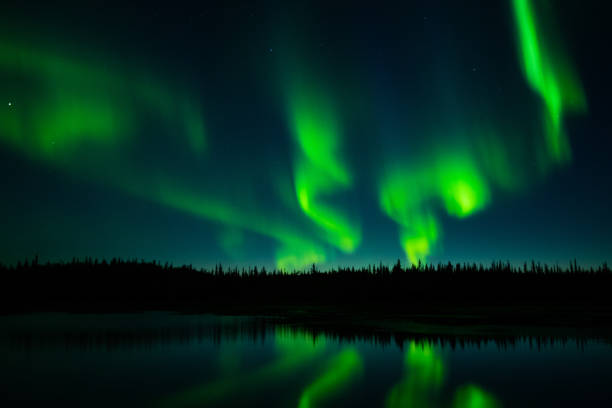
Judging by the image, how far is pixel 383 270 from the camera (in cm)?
14900

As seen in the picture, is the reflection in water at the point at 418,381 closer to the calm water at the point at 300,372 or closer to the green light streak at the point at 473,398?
the calm water at the point at 300,372

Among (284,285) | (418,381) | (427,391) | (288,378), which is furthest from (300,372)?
(284,285)

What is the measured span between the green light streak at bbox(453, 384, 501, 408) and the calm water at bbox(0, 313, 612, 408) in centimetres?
3

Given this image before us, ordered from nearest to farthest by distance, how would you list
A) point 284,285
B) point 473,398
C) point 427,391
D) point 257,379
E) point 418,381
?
point 473,398 → point 427,391 → point 418,381 → point 257,379 → point 284,285

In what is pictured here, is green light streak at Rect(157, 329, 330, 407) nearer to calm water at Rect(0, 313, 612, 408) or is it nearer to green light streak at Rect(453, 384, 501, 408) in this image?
calm water at Rect(0, 313, 612, 408)

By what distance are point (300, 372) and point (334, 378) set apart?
200cm

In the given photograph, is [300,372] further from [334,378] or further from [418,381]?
[418,381]

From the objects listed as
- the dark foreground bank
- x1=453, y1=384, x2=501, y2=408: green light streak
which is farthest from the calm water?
the dark foreground bank

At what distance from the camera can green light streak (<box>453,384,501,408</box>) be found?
577 inches

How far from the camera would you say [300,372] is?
2044 centimetres

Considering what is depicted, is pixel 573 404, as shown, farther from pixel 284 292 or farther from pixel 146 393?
pixel 284 292

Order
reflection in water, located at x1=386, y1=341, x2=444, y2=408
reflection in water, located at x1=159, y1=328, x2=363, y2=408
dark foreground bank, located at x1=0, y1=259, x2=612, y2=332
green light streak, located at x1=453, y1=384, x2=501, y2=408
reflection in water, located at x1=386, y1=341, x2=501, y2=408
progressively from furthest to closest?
dark foreground bank, located at x1=0, y1=259, x2=612, y2=332 < reflection in water, located at x1=159, y1=328, x2=363, y2=408 < reflection in water, located at x1=386, y1=341, x2=444, y2=408 < reflection in water, located at x1=386, y1=341, x2=501, y2=408 < green light streak, located at x1=453, y1=384, x2=501, y2=408

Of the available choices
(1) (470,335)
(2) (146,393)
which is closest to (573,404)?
(2) (146,393)

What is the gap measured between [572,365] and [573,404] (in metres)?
8.10
